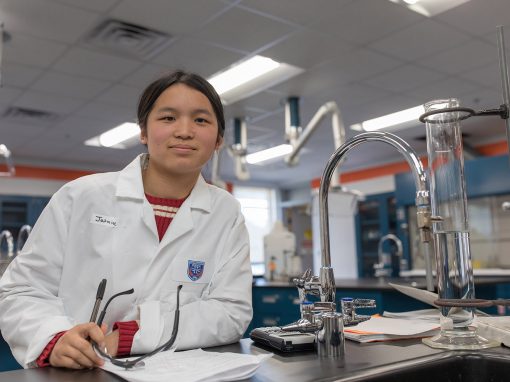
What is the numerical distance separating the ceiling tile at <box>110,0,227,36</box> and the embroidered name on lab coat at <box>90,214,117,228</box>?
227 cm

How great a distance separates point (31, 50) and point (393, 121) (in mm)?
4144

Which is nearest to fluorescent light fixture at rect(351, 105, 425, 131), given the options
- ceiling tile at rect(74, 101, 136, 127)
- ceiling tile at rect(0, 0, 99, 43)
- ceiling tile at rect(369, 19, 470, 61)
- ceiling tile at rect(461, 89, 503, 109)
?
ceiling tile at rect(461, 89, 503, 109)

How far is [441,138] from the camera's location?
3.34 feet

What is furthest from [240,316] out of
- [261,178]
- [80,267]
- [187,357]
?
[261,178]

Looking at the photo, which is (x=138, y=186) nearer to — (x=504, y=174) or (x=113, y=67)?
(x=113, y=67)

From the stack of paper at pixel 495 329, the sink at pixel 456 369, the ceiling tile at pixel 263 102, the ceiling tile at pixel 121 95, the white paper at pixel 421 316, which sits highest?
the ceiling tile at pixel 263 102

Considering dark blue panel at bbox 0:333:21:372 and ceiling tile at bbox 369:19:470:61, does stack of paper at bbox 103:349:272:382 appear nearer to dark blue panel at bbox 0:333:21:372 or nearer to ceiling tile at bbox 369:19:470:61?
dark blue panel at bbox 0:333:21:372

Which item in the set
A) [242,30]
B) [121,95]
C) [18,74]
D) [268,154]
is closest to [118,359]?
[242,30]

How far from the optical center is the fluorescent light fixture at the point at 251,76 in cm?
418

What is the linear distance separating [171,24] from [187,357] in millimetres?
2918

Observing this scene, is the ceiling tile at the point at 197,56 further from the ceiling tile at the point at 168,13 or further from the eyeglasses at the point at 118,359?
the eyeglasses at the point at 118,359

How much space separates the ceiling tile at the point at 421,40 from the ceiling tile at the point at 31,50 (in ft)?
8.15

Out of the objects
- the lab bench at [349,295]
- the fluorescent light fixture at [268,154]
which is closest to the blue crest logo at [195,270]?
the lab bench at [349,295]

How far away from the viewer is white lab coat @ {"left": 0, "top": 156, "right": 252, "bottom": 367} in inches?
40.1
